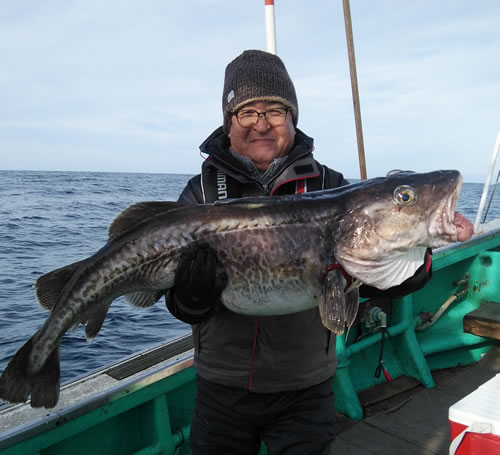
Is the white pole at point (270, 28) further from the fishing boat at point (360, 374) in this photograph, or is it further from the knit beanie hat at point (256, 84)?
the knit beanie hat at point (256, 84)

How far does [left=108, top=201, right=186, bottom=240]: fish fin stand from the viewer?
2596 mm

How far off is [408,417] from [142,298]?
125 inches

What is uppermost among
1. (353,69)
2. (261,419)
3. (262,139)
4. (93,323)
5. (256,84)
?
(353,69)

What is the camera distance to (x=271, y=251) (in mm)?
2459

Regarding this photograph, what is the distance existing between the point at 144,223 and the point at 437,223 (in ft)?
5.04

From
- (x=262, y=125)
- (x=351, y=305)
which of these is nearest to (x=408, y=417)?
(x=351, y=305)

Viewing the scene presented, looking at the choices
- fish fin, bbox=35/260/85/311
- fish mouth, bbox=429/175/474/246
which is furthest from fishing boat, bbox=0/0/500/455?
fish mouth, bbox=429/175/474/246

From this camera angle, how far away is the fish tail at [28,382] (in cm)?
236

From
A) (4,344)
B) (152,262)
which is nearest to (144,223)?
(152,262)

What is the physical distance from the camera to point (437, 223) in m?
2.39

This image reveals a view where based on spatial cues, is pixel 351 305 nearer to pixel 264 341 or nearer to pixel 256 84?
pixel 264 341

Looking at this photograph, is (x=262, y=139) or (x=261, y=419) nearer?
(x=261, y=419)

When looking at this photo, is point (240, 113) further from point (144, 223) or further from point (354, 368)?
point (354, 368)

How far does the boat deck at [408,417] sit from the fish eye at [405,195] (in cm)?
268
